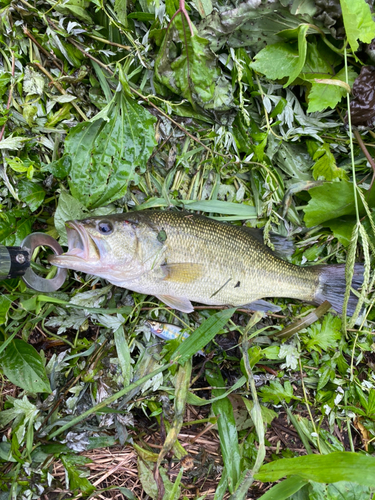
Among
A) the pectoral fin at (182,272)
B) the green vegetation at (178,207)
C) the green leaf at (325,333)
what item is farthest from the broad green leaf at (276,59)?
the green leaf at (325,333)

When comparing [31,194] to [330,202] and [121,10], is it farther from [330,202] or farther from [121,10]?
[330,202]

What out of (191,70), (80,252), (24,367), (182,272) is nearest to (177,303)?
(182,272)

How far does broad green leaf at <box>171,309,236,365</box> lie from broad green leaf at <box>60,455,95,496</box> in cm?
127

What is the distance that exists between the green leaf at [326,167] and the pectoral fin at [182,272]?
149 centimetres

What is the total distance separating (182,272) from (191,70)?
1.75m

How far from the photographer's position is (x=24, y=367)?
2586 mm

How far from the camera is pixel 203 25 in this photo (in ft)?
8.58

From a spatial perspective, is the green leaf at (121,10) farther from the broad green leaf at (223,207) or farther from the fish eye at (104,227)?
the fish eye at (104,227)

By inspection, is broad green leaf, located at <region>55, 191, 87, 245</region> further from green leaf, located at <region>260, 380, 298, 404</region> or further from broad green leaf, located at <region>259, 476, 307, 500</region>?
broad green leaf, located at <region>259, 476, 307, 500</region>

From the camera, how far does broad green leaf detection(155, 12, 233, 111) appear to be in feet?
8.32

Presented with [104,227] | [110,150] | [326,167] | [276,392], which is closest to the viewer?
[104,227]

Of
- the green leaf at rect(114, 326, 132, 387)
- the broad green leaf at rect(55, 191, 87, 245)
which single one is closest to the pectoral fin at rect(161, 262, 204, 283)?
the green leaf at rect(114, 326, 132, 387)

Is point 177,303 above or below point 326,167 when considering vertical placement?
below

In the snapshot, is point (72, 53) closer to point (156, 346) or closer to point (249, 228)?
point (249, 228)
